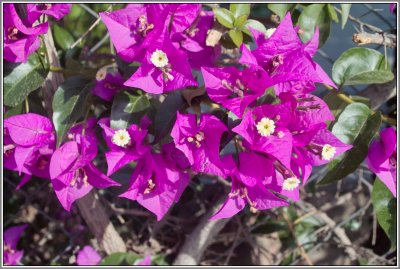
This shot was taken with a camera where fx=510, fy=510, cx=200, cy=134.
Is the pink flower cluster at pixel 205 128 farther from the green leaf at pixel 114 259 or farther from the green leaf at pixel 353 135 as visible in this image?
the green leaf at pixel 114 259

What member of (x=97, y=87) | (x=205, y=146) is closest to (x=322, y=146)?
(x=205, y=146)

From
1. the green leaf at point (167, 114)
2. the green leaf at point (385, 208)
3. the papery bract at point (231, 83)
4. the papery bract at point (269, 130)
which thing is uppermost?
the papery bract at point (231, 83)

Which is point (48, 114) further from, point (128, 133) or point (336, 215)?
point (336, 215)

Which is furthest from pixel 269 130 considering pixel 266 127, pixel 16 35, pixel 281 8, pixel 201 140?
pixel 16 35

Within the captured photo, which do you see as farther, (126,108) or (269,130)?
(126,108)

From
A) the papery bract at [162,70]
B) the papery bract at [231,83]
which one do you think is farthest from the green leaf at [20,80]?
the papery bract at [231,83]

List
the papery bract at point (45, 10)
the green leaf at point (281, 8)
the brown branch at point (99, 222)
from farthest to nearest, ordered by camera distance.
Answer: the brown branch at point (99, 222) → the green leaf at point (281, 8) → the papery bract at point (45, 10)

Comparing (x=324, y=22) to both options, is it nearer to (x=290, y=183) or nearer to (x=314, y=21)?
(x=314, y=21)
